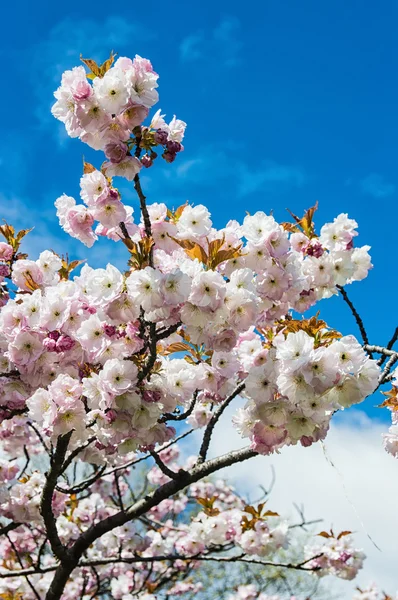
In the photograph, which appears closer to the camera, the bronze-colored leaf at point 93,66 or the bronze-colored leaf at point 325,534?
the bronze-colored leaf at point 93,66

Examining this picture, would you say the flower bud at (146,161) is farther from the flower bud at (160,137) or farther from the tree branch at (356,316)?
the tree branch at (356,316)

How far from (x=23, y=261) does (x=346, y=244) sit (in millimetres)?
2081

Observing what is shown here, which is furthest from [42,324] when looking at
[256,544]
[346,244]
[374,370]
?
[256,544]

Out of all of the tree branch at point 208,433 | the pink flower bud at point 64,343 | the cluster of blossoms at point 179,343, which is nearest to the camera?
the cluster of blossoms at point 179,343

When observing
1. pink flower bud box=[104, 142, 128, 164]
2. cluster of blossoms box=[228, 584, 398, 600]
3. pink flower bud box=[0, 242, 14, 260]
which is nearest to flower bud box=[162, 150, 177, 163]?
pink flower bud box=[104, 142, 128, 164]

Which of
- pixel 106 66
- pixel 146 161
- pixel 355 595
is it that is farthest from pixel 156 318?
pixel 355 595

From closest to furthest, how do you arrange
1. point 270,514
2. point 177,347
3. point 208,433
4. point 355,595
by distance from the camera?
1. point 177,347
2. point 208,433
3. point 270,514
4. point 355,595

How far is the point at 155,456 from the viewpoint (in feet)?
12.3

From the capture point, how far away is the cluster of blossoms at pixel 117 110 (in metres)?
2.59

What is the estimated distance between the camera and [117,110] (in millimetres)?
2594

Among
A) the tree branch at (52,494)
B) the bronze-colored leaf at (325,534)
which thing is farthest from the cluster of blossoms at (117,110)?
the bronze-colored leaf at (325,534)

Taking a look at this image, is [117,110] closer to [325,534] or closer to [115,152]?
[115,152]

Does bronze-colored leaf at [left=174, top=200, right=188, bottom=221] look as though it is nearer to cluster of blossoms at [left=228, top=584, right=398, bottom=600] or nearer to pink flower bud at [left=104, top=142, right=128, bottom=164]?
pink flower bud at [left=104, top=142, right=128, bottom=164]

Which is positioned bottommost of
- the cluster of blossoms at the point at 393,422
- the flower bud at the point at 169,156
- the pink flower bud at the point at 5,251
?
the cluster of blossoms at the point at 393,422
